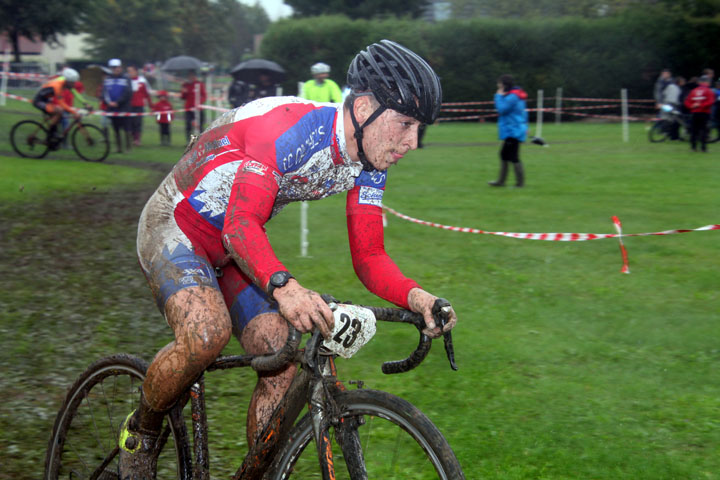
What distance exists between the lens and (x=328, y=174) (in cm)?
319

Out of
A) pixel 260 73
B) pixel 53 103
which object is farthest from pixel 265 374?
pixel 260 73

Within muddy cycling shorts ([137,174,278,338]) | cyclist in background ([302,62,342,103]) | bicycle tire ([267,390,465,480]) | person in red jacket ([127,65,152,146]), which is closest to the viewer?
bicycle tire ([267,390,465,480])

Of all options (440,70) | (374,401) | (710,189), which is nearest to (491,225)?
(710,189)

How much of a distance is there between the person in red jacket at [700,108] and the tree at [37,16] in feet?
146

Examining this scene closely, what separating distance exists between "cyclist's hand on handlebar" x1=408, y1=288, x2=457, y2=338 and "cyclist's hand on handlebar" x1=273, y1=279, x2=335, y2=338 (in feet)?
1.46

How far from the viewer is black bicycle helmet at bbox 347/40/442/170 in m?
2.92

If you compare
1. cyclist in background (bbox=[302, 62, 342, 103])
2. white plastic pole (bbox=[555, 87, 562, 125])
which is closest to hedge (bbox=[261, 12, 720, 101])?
white plastic pole (bbox=[555, 87, 562, 125])

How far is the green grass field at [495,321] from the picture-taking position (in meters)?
4.84

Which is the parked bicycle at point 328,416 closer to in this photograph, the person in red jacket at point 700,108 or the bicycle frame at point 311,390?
the bicycle frame at point 311,390

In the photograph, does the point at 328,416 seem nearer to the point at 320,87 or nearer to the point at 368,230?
the point at 368,230

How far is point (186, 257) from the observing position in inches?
123

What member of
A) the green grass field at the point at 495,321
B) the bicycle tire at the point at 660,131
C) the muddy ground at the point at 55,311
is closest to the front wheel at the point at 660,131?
the bicycle tire at the point at 660,131

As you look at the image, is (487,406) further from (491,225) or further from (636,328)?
(491,225)

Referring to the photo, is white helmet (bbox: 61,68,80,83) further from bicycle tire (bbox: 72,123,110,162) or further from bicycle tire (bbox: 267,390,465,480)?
bicycle tire (bbox: 267,390,465,480)
